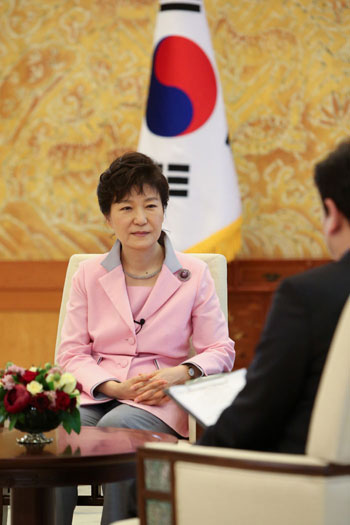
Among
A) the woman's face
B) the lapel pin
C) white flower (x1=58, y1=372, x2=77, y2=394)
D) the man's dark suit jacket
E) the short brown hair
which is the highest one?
the short brown hair

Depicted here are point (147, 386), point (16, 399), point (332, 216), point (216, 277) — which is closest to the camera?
point (332, 216)

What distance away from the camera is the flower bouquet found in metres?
2.12

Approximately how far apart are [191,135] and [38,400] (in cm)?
251

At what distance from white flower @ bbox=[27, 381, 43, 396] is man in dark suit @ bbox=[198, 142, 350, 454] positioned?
678mm

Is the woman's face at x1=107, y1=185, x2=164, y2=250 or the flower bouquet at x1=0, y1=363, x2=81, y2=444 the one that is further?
the woman's face at x1=107, y1=185, x2=164, y2=250

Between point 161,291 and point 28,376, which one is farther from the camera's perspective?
point 161,291

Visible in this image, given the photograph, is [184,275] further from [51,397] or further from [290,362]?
[290,362]

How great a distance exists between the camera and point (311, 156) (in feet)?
15.3

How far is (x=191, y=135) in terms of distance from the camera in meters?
4.36

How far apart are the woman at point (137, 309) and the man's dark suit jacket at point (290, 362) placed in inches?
49.5

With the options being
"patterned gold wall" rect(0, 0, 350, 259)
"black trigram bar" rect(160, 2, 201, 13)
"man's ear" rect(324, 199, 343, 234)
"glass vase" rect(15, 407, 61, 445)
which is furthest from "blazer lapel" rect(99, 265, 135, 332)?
"black trigram bar" rect(160, 2, 201, 13)

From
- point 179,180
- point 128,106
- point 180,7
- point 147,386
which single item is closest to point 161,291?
point 147,386

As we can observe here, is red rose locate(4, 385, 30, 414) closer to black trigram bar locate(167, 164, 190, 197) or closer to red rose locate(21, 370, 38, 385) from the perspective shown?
red rose locate(21, 370, 38, 385)

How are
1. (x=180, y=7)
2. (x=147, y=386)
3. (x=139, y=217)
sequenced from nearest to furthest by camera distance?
1. (x=147, y=386)
2. (x=139, y=217)
3. (x=180, y=7)
